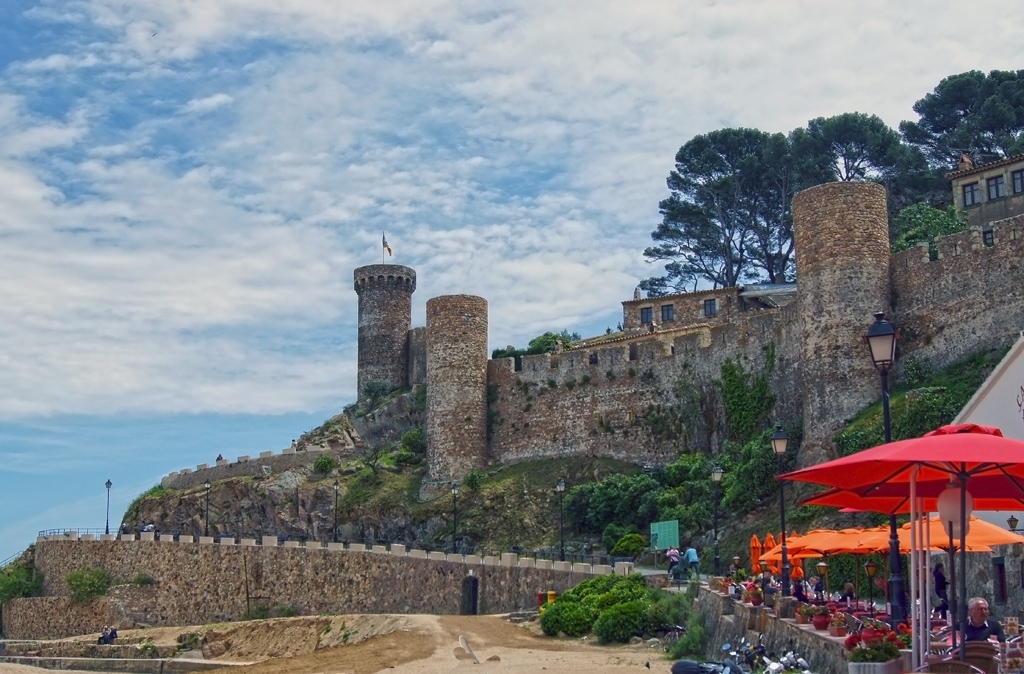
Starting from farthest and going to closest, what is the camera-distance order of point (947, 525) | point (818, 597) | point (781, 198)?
point (781, 198), point (818, 597), point (947, 525)

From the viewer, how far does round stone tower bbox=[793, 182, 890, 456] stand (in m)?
41.1

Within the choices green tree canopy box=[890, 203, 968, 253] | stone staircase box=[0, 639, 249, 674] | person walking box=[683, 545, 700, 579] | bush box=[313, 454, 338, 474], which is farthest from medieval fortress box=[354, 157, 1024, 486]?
stone staircase box=[0, 639, 249, 674]

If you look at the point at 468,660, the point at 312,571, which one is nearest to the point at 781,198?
the point at 312,571

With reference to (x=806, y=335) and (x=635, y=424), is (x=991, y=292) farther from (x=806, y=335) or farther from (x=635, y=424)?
(x=635, y=424)

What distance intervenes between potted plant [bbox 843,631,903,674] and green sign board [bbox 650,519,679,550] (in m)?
26.9

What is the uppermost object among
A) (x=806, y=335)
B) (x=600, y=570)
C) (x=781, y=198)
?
(x=781, y=198)

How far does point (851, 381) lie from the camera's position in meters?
41.0

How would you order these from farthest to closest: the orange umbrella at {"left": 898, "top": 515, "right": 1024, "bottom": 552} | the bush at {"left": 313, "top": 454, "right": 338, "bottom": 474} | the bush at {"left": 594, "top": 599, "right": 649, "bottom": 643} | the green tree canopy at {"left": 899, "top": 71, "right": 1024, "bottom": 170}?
the green tree canopy at {"left": 899, "top": 71, "right": 1024, "bottom": 170} → the bush at {"left": 313, "top": 454, "right": 338, "bottom": 474} → the bush at {"left": 594, "top": 599, "right": 649, "bottom": 643} → the orange umbrella at {"left": 898, "top": 515, "right": 1024, "bottom": 552}

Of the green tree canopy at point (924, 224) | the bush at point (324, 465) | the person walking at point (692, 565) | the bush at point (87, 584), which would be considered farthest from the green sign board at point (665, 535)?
the bush at point (87, 584)

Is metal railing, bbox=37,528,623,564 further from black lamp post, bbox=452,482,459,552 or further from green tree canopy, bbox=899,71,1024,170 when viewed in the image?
green tree canopy, bbox=899,71,1024,170

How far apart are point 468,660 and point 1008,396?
13.5 meters

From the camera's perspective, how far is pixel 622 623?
31062mm

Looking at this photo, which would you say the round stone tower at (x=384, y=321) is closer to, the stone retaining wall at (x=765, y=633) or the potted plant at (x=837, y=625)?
the stone retaining wall at (x=765, y=633)

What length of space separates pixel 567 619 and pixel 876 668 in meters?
18.6
